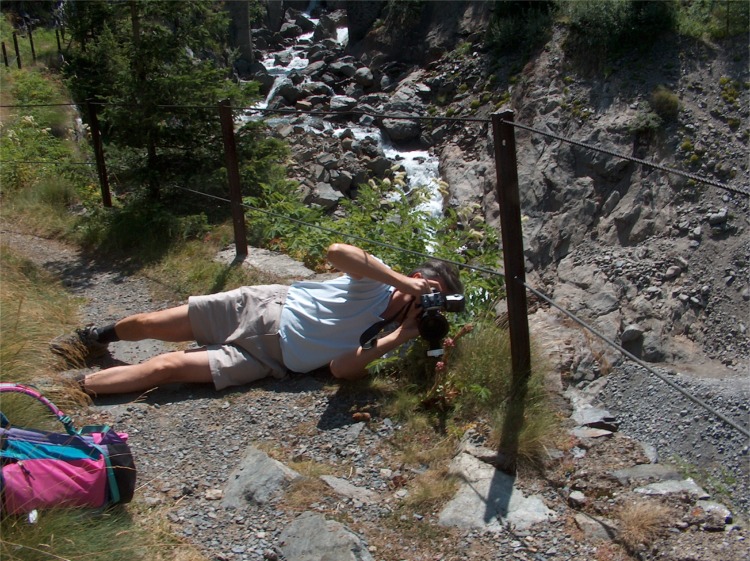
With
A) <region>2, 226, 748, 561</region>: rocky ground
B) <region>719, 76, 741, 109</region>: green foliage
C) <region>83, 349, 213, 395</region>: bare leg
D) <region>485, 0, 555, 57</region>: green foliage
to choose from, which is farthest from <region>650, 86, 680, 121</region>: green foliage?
<region>83, 349, 213, 395</region>: bare leg

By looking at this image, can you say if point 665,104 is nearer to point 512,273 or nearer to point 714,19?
point 714,19

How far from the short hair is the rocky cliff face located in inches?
75.0

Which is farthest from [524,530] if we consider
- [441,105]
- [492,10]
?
[492,10]

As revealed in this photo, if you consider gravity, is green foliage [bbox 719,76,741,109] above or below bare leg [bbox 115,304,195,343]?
above

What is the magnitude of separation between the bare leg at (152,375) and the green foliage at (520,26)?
12.4m

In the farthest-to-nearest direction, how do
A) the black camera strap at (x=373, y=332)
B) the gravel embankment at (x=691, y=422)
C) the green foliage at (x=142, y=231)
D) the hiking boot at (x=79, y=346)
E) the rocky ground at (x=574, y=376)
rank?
1. the green foliage at (x=142, y=231)
2. the hiking boot at (x=79, y=346)
3. the gravel embankment at (x=691, y=422)
4. the black camera strap at (x=373, y=332)
5. the rocky ground at (x=574, y=376)

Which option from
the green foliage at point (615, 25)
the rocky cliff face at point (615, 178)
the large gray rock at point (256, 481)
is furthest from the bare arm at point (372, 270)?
the green foliage at point (615, 25)

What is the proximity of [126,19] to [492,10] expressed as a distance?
11.1 metres

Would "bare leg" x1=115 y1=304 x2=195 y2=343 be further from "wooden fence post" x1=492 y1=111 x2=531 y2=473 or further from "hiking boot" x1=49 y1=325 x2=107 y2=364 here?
"wooden fence post" x1=492 y1=111 x2=531 y2=473

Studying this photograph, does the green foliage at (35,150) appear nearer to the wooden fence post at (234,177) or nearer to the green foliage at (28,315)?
the green foliage at (28,315)

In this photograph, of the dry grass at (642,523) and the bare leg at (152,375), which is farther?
the bare leg at (152,375)

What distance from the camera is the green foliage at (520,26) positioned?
49.0 feet

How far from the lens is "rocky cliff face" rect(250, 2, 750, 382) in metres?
9.20

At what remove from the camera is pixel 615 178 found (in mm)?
11523
